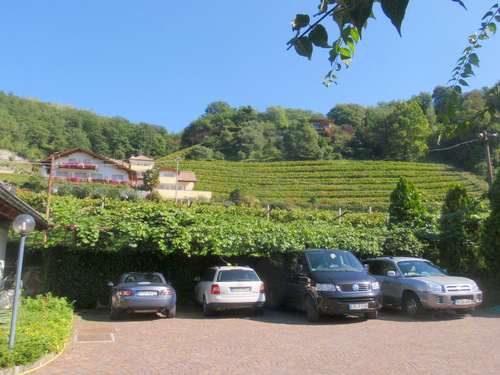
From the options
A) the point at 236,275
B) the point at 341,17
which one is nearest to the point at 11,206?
the point at 236,275

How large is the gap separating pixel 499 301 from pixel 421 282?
4510 mm

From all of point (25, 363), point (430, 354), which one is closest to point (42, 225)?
point (25, 363)

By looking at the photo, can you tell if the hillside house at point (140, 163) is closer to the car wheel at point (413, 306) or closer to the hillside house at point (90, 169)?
the hillside house at point (90, 169)

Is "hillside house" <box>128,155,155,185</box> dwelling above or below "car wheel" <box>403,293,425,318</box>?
above

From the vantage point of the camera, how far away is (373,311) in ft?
35.1

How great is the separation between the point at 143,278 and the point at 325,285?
16.4ft

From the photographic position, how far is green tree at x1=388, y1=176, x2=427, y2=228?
1803 cm

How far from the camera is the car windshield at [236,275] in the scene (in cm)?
1192

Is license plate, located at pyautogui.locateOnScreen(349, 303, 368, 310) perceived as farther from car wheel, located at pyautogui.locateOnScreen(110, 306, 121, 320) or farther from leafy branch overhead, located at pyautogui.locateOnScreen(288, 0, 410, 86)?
leafy branch overhead, located at pyautogui.locateOnScreen(288, 0, 410, 86)

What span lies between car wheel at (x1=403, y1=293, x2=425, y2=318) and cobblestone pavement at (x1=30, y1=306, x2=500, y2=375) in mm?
262

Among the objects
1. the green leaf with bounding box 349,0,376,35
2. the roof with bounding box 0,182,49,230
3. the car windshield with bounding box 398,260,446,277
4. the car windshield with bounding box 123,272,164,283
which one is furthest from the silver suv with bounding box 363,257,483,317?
the green leaf with bounding box 349,0,376,35

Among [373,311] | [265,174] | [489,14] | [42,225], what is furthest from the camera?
[265,174]

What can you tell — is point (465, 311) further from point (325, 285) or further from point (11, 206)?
point (11, 206)

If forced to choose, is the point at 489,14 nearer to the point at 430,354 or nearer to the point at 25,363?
the point at 430,354
